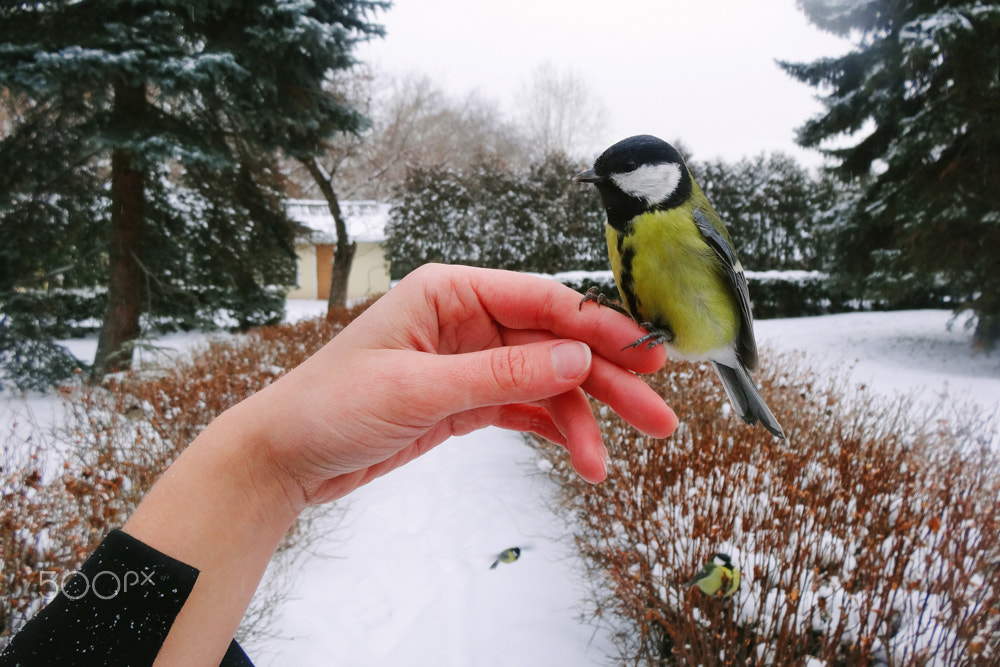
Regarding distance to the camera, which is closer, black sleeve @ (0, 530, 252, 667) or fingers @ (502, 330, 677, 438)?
black sleeve @ (0, 530, 252, 667)

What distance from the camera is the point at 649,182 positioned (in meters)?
1.50

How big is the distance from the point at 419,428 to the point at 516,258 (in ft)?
39.8

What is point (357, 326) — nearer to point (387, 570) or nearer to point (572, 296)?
point (572, 296)

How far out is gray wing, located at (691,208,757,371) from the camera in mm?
1504

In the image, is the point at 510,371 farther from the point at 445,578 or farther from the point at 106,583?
the point at 445,578

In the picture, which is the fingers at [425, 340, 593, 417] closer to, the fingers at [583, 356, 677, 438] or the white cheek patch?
the fingers at [583, 356, 677, 438]

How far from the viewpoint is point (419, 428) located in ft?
4.20

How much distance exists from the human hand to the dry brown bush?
1801 mm

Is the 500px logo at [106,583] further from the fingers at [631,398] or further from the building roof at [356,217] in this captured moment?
the building roof at [356,217]

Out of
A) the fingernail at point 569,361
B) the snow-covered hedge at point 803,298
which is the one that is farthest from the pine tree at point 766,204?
the fingernail at point 569,361

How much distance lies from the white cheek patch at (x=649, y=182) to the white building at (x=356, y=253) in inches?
745

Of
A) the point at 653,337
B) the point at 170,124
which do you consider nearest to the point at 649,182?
the point at 653,337

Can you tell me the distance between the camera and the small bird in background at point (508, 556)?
10.9ft

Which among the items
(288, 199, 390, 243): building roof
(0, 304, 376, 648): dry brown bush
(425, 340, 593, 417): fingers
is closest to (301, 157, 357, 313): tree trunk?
(0, 304, 376, 648): dry brown bush
